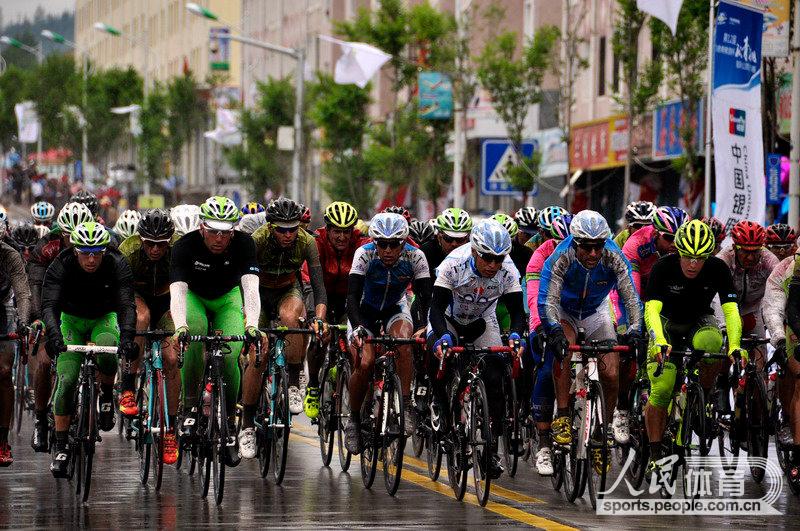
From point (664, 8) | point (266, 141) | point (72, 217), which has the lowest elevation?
point (72, 217)

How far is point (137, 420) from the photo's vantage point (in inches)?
548

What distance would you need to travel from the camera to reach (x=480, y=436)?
12344mm

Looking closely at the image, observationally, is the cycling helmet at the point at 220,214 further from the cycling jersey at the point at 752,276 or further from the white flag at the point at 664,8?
the white flag at the point at 664,8

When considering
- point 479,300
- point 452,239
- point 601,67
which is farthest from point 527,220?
point 601,67

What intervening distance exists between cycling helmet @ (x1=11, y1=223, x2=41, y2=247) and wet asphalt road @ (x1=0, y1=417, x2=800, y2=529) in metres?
4.37

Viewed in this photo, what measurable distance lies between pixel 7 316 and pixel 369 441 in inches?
119

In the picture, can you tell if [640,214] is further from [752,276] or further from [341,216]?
[341,216]

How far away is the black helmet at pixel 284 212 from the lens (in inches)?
579

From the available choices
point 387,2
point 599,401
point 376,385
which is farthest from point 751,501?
point 387,2

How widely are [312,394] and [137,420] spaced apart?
2391 mm

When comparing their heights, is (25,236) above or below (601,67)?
below

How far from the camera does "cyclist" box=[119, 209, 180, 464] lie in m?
14.1

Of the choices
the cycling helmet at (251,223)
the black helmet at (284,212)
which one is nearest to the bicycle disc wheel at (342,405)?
the black helmet at (284,212)

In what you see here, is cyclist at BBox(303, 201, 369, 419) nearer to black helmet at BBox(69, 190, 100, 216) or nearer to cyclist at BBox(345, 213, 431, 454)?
cyclist at BBox(345, 213, 431, 454)
